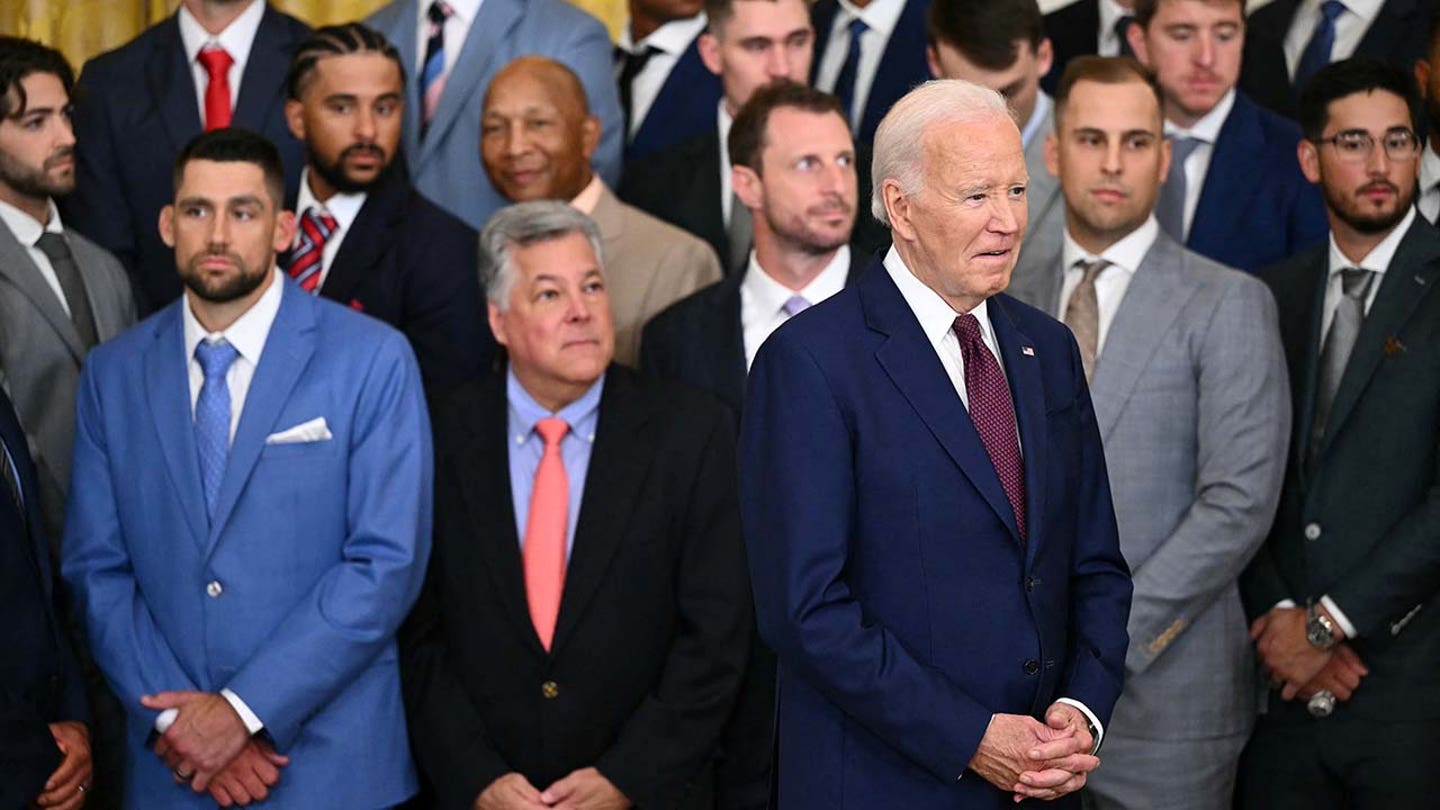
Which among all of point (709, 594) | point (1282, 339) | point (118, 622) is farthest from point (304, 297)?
point (1282, 339)

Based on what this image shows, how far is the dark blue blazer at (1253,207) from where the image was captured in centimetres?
469

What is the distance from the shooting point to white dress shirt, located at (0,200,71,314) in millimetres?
4453

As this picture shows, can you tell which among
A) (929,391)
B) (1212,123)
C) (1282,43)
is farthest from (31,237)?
(1282,43)

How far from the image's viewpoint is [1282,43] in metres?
5.41

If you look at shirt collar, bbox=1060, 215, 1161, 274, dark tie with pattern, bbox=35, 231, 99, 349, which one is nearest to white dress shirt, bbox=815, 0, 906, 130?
shirt collar, bbox=1060, 215, 1161, 274

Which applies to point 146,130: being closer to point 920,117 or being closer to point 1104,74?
point 1104,74

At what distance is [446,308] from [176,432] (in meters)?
0.81

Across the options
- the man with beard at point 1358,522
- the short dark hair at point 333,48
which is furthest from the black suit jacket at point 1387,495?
the short dark hair at point 333,48

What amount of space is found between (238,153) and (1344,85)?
2332 mm

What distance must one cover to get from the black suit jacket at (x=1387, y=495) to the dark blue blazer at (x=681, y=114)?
77.6 inches

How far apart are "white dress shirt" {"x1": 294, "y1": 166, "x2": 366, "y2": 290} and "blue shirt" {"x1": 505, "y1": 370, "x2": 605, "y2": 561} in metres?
0.74

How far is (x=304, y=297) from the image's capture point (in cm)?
416

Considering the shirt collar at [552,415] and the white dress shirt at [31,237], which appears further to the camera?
the white dress shirt at [31,237]

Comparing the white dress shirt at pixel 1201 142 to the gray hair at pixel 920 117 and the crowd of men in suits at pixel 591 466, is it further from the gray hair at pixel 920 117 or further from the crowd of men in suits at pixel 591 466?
the gray hair at pixel 920 117
